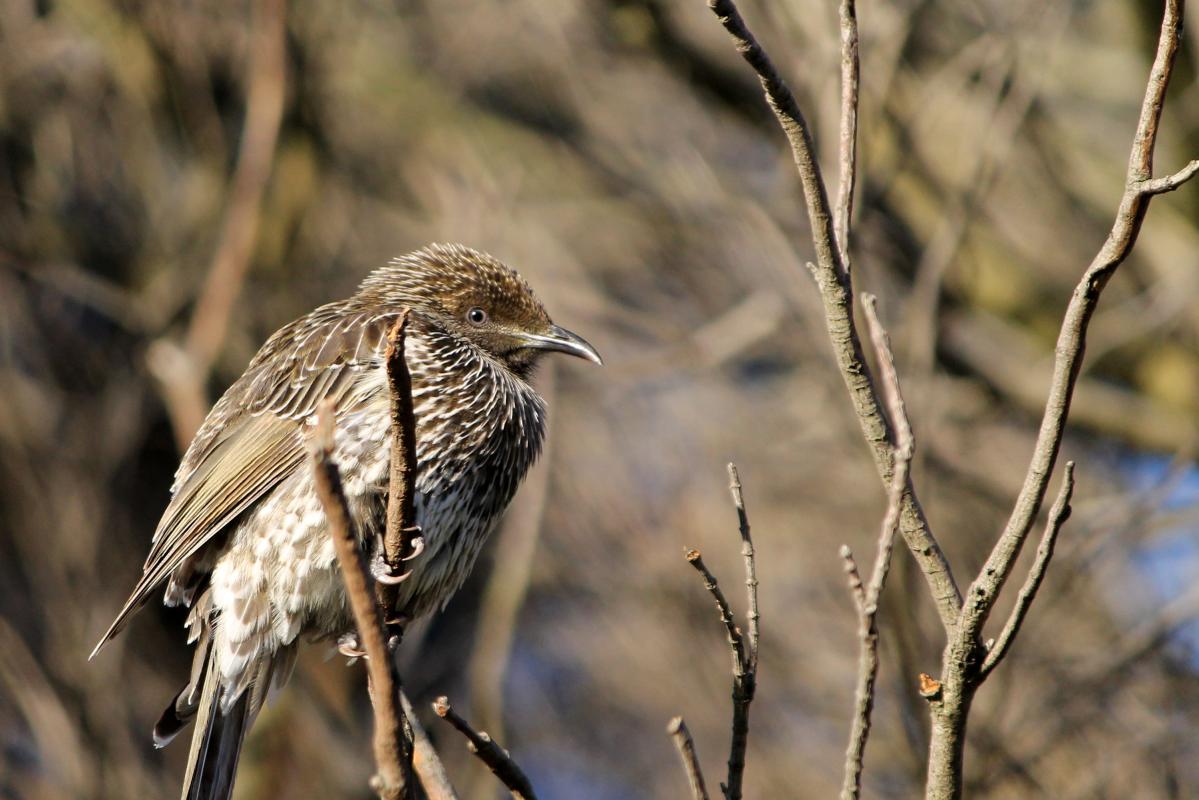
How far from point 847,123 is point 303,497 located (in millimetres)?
2321

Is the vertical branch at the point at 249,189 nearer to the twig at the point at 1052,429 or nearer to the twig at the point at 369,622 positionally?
the twig at the point at 369,622

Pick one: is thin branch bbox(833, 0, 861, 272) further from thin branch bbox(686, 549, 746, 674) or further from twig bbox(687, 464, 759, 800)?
thin branch bbox(686, 549, 746, 674)

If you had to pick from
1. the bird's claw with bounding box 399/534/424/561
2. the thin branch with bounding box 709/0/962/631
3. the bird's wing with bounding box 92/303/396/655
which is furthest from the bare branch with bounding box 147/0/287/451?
the thin branch with bounding box 709/0/962/631

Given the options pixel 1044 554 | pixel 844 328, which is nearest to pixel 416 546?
pixel 844 328

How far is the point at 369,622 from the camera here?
2.53 metres

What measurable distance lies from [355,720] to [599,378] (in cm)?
219

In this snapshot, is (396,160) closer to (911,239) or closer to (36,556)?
(36,556)

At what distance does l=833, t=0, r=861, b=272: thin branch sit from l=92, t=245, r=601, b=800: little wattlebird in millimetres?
1863

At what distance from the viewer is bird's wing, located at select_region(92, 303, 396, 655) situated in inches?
173

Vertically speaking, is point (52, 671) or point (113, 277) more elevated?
point (113, 277)

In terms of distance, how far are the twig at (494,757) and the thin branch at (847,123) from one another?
113 centimetres

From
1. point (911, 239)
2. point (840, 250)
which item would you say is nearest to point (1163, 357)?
point (911, 239)

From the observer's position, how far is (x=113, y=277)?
794 centimetres

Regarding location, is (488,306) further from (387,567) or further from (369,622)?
(369,622)
